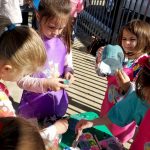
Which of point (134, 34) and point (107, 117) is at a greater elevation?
point (134, 34)

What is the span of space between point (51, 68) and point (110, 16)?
371 centimetres

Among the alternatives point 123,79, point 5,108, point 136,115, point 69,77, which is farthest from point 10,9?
point 136,115

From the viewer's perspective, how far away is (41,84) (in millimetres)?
2062

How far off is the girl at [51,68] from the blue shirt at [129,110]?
17.2 inches

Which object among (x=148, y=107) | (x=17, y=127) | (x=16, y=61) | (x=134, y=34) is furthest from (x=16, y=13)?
(x=17, y=127)

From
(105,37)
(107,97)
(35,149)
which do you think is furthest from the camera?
(105,37)

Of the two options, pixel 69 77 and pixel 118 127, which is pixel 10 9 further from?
pixel 118 127

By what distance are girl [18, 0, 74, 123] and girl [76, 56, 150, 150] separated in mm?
379

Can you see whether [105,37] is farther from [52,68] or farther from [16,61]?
[16,61]

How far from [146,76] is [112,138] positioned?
1.72 ft

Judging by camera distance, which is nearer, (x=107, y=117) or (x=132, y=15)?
(x=107, y=117)

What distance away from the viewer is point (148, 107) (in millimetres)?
1741

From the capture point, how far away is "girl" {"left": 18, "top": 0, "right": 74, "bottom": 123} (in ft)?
6.91

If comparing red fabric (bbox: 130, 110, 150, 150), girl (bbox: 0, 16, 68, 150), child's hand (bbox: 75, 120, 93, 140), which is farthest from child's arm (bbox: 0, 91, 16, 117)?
red fabric (bbox: 130, 110, 150, 150)
